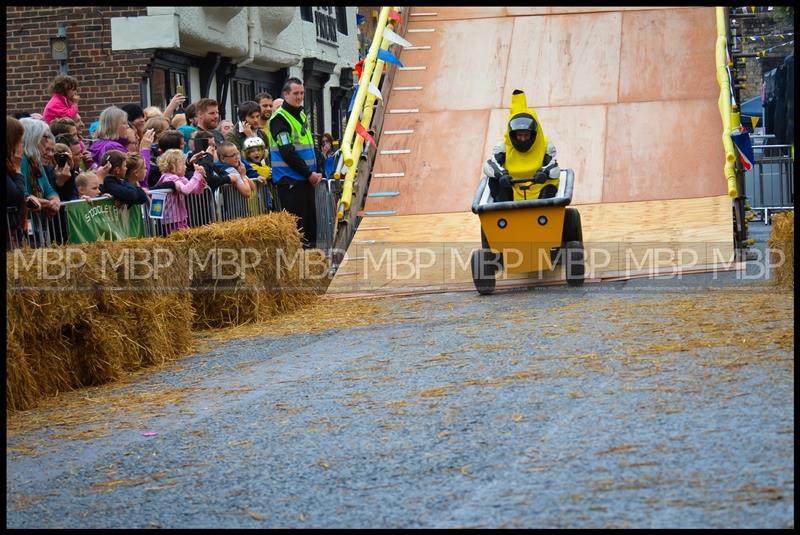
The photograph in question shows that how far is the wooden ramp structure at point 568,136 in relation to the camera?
1338cm

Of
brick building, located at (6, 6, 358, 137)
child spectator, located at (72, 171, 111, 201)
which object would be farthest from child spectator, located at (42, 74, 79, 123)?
brick building, located at (6, 6, 358, 137)

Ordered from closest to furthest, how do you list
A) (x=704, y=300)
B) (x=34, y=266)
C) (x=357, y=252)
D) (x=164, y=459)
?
(x=164, y=459)
(x=34, y=266)
(x=704, y=300)
(x=357, y=252)

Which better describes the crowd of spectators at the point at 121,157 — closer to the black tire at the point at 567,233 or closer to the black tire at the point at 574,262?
the black tire at the point at 567,233

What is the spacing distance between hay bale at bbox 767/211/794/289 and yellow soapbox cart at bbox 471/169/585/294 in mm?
1682

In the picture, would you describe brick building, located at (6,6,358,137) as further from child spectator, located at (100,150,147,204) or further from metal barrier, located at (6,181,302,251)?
child spectator, located at (100,150,147,204)

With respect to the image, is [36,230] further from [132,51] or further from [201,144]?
[132,51]

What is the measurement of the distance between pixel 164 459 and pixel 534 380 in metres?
2.22

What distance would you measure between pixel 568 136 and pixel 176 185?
21.2ft

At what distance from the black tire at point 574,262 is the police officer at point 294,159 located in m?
2.96

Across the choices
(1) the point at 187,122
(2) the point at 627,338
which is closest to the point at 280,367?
→ (2) the point at 627,338

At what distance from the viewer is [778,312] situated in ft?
30.8

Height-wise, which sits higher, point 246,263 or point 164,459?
point 246,263

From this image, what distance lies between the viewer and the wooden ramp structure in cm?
1338

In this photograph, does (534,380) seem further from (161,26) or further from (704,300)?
(161,26)
